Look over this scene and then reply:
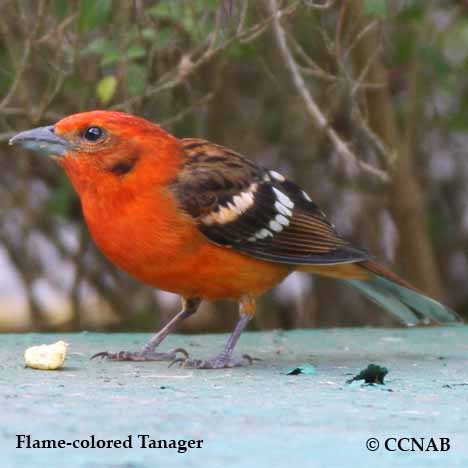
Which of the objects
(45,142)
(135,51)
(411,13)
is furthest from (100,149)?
(411,13)

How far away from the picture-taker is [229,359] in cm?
538

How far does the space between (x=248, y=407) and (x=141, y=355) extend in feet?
5.12

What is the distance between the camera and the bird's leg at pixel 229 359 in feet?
17.3

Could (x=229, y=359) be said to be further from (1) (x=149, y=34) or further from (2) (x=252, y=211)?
(1) (x=149, y=34)

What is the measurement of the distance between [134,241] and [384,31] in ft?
7.32

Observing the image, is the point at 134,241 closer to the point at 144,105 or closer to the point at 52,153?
the point at 52,153

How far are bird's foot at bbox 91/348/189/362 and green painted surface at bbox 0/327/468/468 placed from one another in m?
0.11

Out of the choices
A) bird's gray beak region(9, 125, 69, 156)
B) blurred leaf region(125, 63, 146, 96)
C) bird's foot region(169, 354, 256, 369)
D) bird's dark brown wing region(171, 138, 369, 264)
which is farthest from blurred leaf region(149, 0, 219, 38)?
bird's foot region(169, 354, 256, 369)

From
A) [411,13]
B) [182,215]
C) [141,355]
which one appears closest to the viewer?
[182,215]

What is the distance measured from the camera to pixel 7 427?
358 centimetres

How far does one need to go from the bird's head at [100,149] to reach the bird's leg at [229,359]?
2.19 feet

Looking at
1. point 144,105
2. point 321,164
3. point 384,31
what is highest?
point 384,31

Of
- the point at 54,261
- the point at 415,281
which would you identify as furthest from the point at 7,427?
the point at 54,261

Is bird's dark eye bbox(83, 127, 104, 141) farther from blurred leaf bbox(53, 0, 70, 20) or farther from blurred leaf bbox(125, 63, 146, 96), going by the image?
blurred leaf bbox(53, 0, 70, 20)
